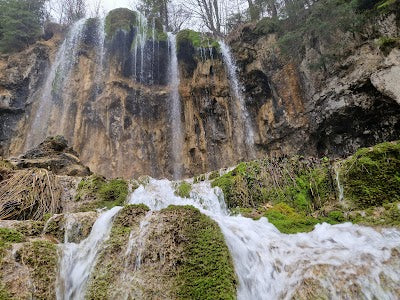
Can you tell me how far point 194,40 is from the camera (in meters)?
16.2

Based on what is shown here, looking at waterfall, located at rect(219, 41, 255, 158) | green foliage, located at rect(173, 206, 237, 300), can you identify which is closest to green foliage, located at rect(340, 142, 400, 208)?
green foliage, located at rect(173, 206, 237, 300)

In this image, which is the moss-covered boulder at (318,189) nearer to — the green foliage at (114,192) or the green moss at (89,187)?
the green foliage at (114,192)

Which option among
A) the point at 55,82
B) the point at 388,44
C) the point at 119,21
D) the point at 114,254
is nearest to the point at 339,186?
the point at 114,254

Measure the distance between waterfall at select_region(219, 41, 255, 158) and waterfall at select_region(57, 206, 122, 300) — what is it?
36.2 ft

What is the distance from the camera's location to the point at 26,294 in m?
3.06

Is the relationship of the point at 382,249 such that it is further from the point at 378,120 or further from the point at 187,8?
the point at 187,8

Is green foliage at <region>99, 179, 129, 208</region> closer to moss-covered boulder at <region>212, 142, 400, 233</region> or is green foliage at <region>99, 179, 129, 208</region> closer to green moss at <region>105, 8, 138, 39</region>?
moss-covered boulder at <region>212, 142, 400, 233</region>

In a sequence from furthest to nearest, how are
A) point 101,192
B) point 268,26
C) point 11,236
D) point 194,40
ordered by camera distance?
point 194,40
point 268,26
point 101,192
point 11,236

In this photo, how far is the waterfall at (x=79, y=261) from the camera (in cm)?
342

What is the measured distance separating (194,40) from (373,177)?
40.6 feet

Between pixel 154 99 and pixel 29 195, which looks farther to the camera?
pixel 154 99

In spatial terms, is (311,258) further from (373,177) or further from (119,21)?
(119,21)

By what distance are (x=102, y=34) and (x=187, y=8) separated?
805cm

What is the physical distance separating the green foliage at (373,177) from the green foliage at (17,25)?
18.3 meters
